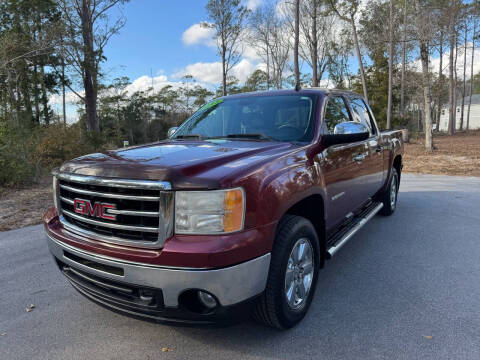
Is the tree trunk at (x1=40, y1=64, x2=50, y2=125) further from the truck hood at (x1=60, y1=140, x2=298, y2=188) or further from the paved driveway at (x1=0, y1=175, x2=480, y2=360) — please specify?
the truck hood at (x1=60, y1=140, x2=298, y2=188)

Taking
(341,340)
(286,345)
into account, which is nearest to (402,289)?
(341,340)

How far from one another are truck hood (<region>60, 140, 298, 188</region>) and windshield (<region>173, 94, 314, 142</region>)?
1.16ft

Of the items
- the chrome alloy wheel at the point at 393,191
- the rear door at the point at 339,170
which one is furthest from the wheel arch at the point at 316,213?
the chrome alloy wheel at the point at 393,191

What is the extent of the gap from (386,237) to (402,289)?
1.58m

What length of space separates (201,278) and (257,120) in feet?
6.37

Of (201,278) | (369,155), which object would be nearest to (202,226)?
(201,278)

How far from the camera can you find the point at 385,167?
4969 millimetres

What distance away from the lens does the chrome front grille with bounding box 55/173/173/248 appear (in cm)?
196

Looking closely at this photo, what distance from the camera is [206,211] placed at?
194 centimetres

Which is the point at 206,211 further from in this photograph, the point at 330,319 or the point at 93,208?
the point at 330,319

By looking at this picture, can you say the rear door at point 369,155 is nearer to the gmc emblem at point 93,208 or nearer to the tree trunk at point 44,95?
the gmc emblem at point 93,208

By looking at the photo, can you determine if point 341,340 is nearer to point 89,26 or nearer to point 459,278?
point 459,278

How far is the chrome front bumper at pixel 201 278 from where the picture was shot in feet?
6.16

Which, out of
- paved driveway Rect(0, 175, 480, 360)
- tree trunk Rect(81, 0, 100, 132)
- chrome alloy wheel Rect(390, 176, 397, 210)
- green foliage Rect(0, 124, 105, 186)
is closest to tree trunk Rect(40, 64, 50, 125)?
tree trunk Rect(81, 0, 100, 132)
